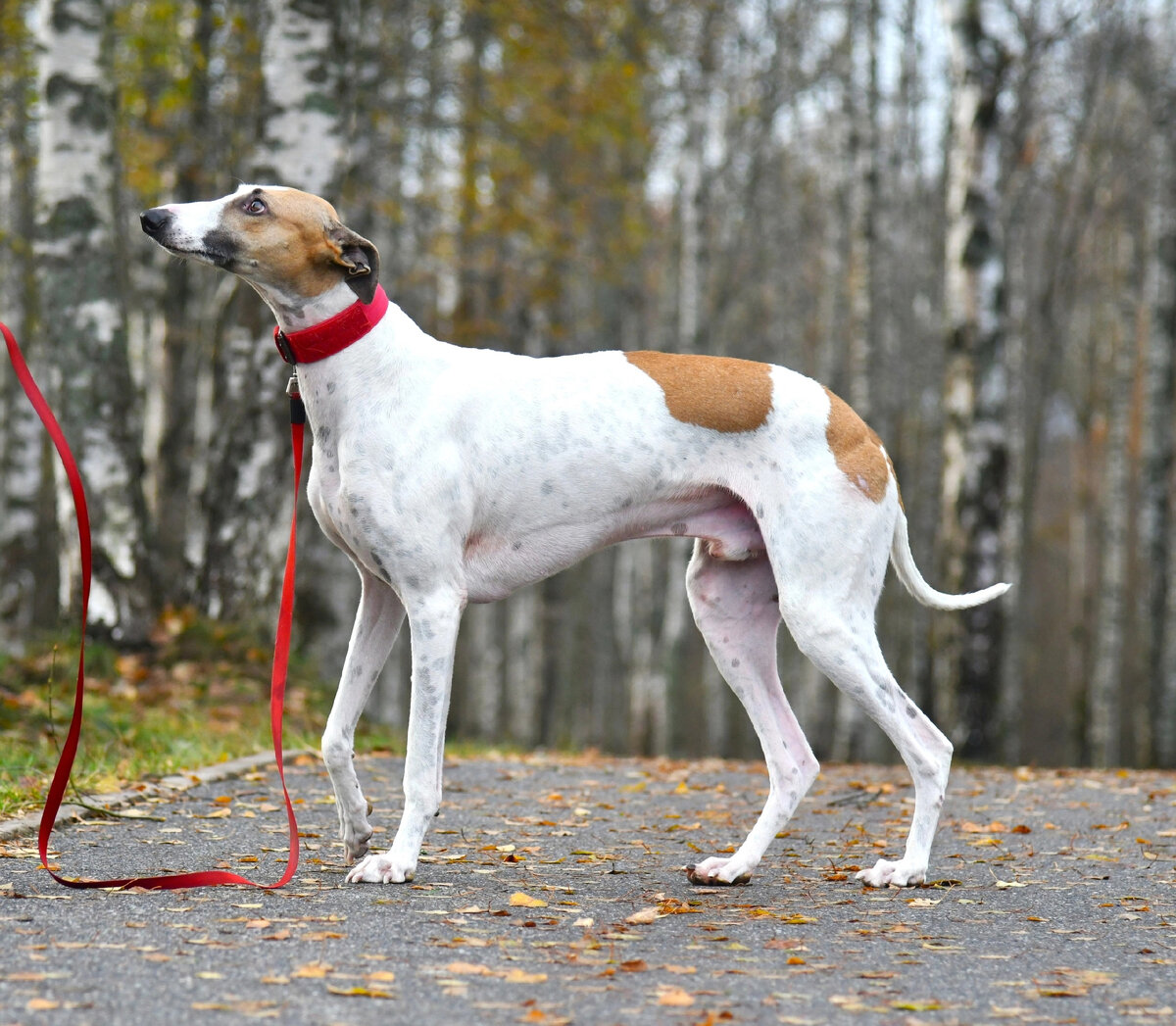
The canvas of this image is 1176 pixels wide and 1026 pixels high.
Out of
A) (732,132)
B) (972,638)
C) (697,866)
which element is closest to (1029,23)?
(732,132)

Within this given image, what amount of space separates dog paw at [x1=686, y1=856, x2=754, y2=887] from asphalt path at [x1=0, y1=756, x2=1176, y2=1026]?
0.05 m

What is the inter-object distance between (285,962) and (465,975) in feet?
1.48

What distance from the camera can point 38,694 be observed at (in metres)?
8.20

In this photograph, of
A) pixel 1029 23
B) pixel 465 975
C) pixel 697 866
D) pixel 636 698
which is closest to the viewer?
pixel 465 975

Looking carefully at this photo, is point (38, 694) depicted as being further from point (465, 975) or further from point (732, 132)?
point (732, 132)

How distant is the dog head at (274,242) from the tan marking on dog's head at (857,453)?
1.68 meters

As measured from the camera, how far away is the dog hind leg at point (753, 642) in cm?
505

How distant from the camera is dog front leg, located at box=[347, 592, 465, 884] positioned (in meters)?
4.43

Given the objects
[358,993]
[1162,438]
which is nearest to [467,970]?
[358,993]

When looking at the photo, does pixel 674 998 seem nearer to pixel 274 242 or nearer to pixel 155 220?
pixel 274 242

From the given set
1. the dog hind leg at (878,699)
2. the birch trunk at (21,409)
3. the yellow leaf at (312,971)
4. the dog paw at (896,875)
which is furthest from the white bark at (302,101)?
the yellow leaf at (312,971)

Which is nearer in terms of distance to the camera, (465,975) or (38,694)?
(465,975)

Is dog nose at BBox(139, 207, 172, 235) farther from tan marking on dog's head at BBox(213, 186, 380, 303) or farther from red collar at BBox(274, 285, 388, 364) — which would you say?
red collar at BBox(274, 285, 388, 364)

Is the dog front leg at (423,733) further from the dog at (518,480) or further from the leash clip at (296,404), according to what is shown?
the leash clip at (296,404)
